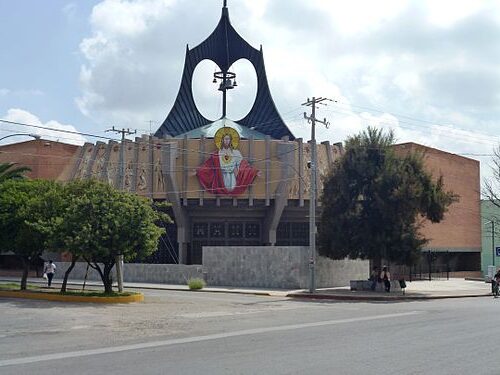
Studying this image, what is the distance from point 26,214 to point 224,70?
1829 inches

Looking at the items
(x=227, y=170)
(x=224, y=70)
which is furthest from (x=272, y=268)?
(x=224, y=70)

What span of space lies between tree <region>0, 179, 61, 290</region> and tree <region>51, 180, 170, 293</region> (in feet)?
3.96

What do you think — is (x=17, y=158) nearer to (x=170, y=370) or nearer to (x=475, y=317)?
(x=475, y=317)

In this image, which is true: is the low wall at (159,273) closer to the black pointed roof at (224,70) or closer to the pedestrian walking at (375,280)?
the pedestrian walking at (375,280)

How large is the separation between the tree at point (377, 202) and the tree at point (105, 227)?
12.6 meters

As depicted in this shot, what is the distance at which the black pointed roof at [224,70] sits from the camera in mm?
68062

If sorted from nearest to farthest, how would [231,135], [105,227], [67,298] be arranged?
[105,227] < [67,298] < [231,135]

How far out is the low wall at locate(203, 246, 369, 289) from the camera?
3772 centimetres

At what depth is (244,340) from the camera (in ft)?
48.6

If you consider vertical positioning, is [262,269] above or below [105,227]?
below

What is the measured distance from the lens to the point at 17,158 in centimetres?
6378

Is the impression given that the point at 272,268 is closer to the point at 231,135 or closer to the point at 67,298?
the point at 67,298

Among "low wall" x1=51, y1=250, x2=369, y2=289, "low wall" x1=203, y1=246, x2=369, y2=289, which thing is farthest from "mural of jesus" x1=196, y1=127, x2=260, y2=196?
"low wall" x1=203, y1=246, x2=369, y2=289

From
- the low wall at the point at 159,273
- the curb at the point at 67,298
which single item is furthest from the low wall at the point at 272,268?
the curb at the point at 67,298
